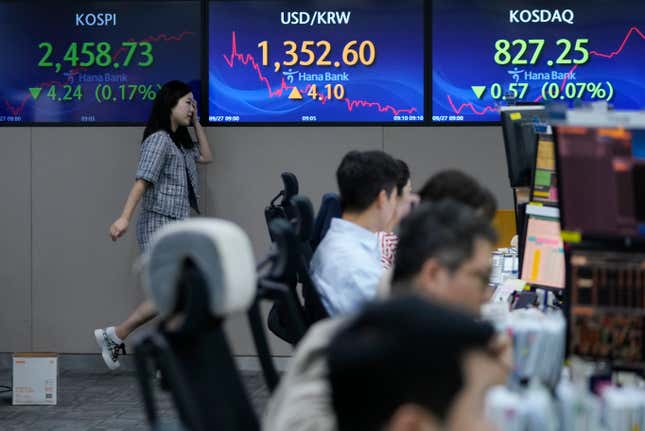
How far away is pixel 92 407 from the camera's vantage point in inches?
228

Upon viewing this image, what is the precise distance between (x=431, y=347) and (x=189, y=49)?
5663mm

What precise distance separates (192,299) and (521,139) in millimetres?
2536

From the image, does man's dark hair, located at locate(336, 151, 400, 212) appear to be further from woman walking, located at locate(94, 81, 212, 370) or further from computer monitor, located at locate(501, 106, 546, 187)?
woman walking, located at locate(94, 81, 212, 370)

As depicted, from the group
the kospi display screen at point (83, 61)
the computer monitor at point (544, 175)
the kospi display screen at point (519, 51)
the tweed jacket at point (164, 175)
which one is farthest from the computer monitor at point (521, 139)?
the kospi display screen at point (83, 61)

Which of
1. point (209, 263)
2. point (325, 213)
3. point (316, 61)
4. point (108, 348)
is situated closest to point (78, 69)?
point (316, 61)

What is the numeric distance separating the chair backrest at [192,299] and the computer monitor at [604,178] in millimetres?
830

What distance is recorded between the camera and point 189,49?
6703mm

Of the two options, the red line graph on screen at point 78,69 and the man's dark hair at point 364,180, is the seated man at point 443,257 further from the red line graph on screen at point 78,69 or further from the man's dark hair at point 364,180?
the red line graph on screen at point 78,69

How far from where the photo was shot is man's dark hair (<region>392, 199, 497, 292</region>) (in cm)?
220

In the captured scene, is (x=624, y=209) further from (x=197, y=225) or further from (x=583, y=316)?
(x=197, y=225)

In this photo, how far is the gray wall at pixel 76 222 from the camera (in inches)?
268

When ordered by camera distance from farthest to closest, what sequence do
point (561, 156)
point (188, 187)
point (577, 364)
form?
point (188, 187) < point (561, 156) < point (577, 364)

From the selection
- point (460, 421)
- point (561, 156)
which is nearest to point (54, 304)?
point (561, 156)

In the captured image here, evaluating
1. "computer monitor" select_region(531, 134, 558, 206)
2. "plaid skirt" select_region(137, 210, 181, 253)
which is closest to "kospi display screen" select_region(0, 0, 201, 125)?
"plaid skirt" select_region(137, 210, 181, 253)
